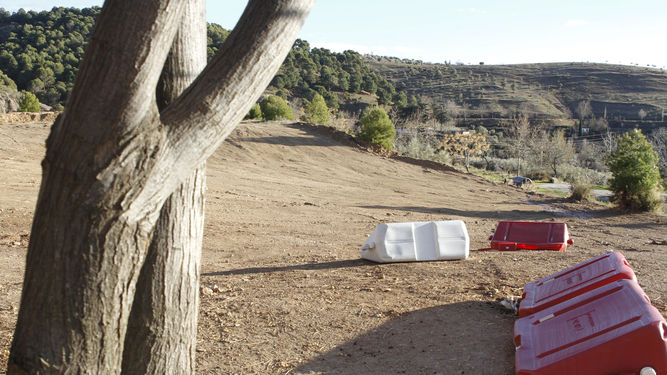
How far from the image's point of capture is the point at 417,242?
7.90m

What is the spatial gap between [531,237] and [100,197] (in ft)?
29.2

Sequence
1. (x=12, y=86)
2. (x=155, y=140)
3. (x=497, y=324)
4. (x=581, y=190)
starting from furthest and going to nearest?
(x=12, y=86), (x=581, y=190), (x=497, y=324), (x=155, y=140)

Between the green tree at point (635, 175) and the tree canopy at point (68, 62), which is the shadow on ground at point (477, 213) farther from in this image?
the tree canopy at point (68, 62)

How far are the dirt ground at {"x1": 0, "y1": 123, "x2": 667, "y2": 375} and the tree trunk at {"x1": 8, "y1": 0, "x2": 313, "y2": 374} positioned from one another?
Result: 1.87m

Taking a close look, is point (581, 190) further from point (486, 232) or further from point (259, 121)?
point (259, 121)

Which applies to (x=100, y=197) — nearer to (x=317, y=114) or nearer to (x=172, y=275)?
(x=172, y=275)

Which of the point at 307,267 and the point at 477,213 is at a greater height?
the point at 307,267

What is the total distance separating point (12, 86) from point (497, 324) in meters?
50.7

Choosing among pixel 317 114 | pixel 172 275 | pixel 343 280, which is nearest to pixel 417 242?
pixel 343 280

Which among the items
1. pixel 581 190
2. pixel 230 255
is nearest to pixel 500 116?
pixel 581 190

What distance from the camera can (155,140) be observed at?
2561 millimetres

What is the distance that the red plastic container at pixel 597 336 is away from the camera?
136 inches

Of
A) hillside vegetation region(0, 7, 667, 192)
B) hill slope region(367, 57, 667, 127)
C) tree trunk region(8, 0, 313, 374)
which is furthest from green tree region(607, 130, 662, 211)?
hill slope region(367, 57, 667, 127)

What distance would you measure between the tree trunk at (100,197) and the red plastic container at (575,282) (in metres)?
3.64
